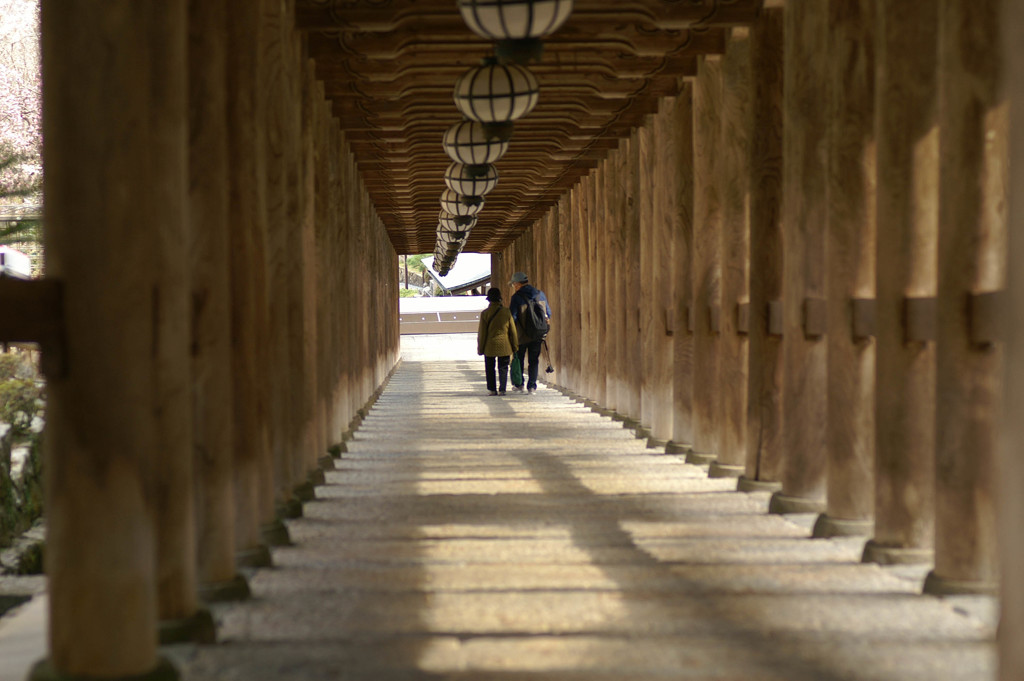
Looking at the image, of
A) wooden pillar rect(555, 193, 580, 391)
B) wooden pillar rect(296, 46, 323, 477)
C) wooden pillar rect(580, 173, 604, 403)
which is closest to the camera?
wooden pillar rect(296, 46, 323, 477)

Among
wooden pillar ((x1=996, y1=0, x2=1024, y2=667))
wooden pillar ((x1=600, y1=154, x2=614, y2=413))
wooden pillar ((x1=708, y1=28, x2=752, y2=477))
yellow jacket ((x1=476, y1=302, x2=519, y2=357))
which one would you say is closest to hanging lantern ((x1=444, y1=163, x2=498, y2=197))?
wooden pillar ((x1=600, y1=154, x2=614, y2=413))

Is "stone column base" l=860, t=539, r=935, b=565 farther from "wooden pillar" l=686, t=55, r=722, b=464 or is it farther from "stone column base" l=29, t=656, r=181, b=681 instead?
"wooden pillar" l=686, t=55, r=722, b=464

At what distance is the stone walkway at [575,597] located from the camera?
301 cm

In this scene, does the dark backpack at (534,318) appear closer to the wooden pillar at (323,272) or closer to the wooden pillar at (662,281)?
the wooden pillar at (662,281)

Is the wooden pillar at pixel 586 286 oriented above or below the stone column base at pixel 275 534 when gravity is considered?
above

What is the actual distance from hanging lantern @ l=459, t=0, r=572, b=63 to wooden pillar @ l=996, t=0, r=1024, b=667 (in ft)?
8.02

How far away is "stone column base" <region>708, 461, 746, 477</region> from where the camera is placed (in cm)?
666

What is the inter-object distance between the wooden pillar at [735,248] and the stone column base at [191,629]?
4024mm

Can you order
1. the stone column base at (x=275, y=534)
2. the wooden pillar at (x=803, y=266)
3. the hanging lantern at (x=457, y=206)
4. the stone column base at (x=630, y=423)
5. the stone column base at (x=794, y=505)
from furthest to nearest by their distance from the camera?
the hanging lantern at (x=457, y=206), the stone column base at (x=630, y=423), the stone column base at (x=794, y=505), the wooden pillar at (x=803, y=266), the stone column base at (x=275, y=534)

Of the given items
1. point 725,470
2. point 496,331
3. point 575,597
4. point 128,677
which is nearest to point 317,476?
point 725,470

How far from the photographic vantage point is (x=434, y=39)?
6.82 m

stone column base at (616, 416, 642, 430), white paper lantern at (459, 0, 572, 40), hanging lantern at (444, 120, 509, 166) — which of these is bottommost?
stone column base at (616, 416, 642, 430)

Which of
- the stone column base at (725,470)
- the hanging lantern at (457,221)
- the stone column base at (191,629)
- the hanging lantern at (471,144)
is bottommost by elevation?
the stone column base at (725,470)

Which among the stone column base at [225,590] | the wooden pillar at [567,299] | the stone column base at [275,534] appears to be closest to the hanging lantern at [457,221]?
the wooden pillar at [567,299]
